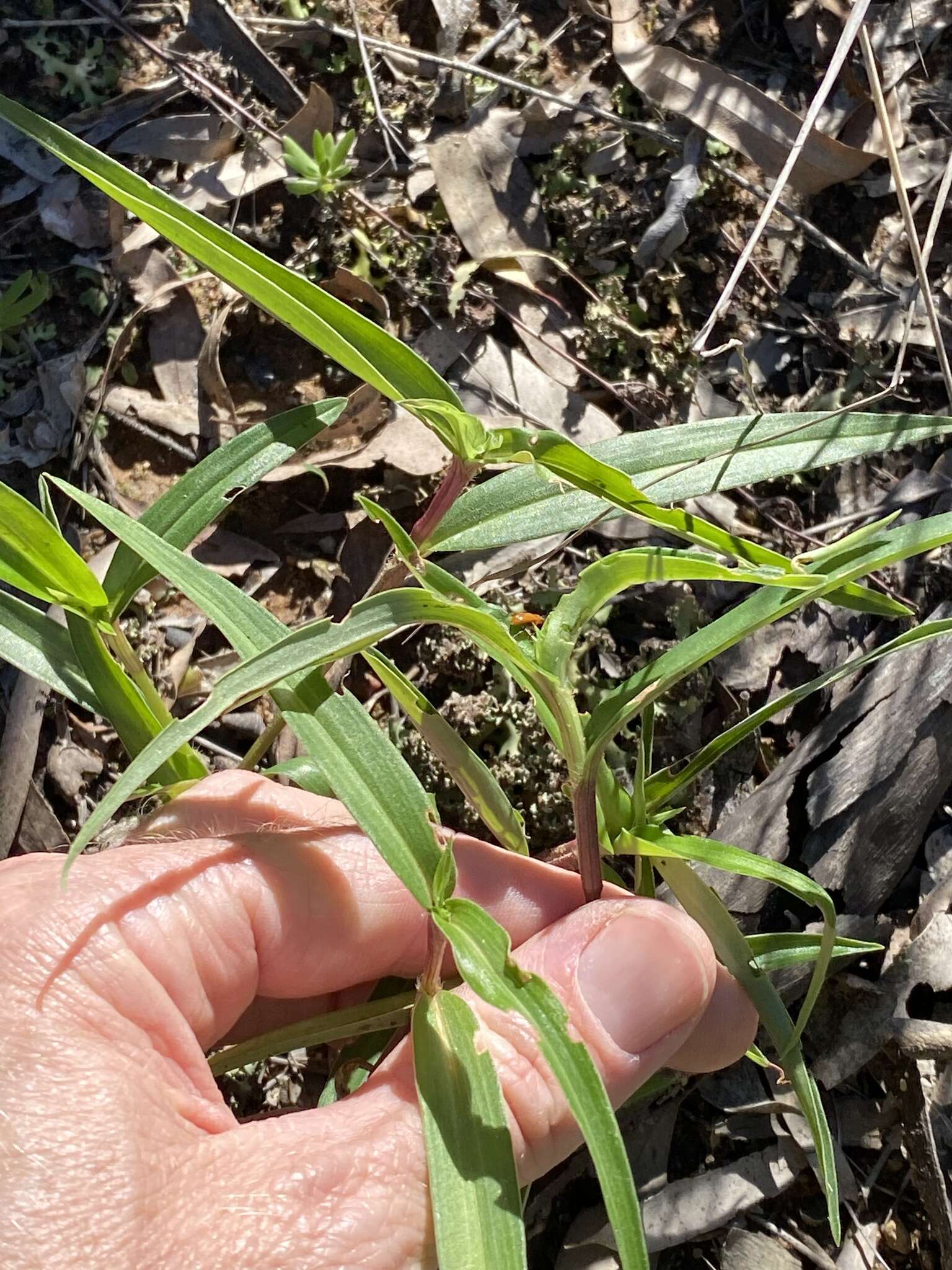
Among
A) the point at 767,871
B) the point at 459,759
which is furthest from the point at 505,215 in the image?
the point at 767,871

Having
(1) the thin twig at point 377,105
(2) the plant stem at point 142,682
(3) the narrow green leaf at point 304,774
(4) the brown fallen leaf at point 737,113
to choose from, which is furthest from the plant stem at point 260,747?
(4) the brown fallen leaf at point 737,113

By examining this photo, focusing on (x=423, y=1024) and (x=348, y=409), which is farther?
(x=348, y=409)

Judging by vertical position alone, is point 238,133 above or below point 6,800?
above

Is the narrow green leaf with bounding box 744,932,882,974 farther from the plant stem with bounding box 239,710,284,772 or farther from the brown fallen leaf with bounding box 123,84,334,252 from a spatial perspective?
the brown fallen leaf with bounding box 123,84,334,252

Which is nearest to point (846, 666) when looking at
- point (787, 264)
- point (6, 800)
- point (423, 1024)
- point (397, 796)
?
point (397, 796)

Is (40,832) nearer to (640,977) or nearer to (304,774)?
(304,774)

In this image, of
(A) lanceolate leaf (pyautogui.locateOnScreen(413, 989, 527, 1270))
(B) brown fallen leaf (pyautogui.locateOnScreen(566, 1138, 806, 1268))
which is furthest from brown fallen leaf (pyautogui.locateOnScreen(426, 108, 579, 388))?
(B) brown fallen leaf (pyautogui.locateOnScreen(566, 1138, 806, 1268))

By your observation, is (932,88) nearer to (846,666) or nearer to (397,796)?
(846,666)
